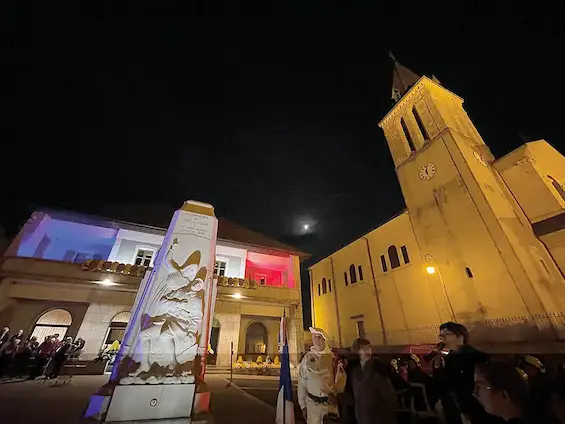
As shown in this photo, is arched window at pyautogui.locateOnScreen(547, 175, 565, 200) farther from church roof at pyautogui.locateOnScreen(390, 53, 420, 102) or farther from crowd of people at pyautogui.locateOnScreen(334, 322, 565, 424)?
crowd of people at pyautogui.locateOnScreen(334, 322, 565, 424)

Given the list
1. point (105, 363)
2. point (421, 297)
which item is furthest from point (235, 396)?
point (421, 297)

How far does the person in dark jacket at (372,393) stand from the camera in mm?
2742

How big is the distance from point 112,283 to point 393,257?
66.9 feet

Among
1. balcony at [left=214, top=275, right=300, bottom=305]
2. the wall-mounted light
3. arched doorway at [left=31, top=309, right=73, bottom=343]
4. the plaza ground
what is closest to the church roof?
the wall-mounted light

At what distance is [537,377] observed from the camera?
304 cm

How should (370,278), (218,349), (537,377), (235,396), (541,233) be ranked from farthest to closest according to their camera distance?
1. (370,278)
2. (218,349)
3. (541,233)
4. (235,396)
5. (537,377)

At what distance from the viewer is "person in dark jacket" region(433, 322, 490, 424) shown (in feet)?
8.71

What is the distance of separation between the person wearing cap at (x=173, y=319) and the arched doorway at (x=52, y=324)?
13.4m

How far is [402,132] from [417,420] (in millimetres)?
23266

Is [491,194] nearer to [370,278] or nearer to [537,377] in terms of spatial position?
[370,278]

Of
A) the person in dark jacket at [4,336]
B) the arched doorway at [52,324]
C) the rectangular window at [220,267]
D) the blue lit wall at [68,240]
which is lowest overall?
the person in dark jacket at [4,336]

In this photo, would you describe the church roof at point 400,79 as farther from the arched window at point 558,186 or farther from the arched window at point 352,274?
the arched window at point 352,274

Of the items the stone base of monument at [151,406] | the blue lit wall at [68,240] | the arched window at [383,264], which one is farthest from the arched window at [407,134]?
the blue lit wall at [68,240]

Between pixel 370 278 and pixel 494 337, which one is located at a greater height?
pixel 370 278
